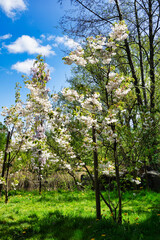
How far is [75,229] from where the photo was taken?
379 cm

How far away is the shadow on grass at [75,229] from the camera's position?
10.4 ft

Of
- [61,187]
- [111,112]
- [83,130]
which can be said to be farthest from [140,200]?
[61,187]

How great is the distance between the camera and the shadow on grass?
3.16 meters

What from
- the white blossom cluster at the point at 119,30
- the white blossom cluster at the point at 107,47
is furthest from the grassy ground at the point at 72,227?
the white blossom cluster at the point at 119,30

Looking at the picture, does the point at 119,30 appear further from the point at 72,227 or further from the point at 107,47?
the point at 72,227

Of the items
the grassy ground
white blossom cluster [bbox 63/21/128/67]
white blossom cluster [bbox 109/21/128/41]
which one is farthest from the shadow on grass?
white blossom cluster [bbox 109/21/128/41]

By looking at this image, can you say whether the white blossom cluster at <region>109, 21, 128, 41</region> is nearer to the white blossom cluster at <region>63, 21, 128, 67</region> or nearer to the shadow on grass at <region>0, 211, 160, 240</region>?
the white blossom cluster at <region>63, 21, 128, 67</region>

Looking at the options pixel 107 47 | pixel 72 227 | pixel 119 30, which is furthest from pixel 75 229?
pixel 119 30

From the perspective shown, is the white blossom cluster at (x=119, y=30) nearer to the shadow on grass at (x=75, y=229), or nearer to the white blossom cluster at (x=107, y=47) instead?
the white blossom cluster at (x=107, y=47)

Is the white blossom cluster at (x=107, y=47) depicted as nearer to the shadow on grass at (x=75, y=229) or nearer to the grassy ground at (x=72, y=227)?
the grassy ground at (x=72, y=227)

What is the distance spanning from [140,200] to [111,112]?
4600mm

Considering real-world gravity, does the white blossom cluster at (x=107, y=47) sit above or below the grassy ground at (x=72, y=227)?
above

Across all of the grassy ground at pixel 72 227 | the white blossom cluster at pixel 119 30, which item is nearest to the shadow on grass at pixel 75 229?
the grassy ground at pixel 72 227

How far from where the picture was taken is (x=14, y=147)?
6777 millimetres
